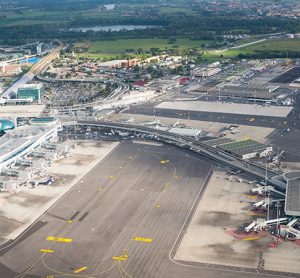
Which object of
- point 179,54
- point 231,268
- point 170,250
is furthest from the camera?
point 179,54

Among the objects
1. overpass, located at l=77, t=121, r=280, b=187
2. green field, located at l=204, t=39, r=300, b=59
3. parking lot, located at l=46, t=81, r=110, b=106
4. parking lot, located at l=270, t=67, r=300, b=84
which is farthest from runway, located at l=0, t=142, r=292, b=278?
green field, located at l=204, t=39, r=300, b=59

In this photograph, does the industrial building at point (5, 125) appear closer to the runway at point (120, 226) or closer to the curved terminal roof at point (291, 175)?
the runway at point (120, 226)

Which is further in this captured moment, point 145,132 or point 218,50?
point 218,50

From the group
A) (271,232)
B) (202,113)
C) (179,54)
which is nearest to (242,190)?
(271,232)

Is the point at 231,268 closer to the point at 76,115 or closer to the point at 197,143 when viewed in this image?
the point at 197,143

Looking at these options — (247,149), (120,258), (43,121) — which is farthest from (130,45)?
(120,258)

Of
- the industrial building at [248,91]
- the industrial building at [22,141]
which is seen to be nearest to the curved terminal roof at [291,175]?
the industrial building at [22,141]

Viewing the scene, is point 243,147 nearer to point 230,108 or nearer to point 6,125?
point 230,108
